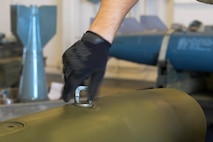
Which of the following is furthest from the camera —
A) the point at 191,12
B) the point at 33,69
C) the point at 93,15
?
the point at 93,15

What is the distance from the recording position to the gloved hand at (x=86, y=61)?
693 mm

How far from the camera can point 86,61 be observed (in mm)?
693

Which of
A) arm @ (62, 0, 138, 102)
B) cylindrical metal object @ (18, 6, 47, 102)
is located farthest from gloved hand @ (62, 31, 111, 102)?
cylindrical metal object @ (18, 6, 47, 102)

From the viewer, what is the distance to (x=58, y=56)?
367 centimetres

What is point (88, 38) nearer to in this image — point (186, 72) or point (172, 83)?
point (172, 83)

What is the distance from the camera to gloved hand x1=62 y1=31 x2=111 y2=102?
2.27 ft

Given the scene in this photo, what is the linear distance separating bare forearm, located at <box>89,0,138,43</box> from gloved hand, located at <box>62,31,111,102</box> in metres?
0.01

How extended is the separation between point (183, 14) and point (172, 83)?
3.60 ft

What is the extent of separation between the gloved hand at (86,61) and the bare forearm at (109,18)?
13 mm

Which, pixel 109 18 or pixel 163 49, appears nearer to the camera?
pixel 109 18

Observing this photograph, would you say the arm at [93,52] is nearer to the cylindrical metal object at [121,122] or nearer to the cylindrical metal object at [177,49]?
the cylindrical metal object at [121,122]

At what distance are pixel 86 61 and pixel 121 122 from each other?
13 cm

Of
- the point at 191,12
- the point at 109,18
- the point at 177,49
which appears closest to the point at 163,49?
the point at 177,49

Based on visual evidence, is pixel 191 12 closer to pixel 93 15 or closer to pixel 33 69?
pixel 93 15
